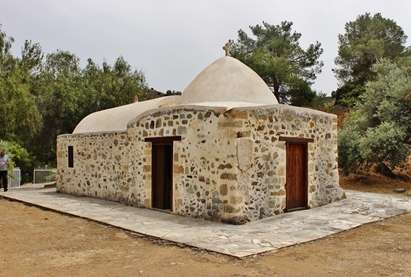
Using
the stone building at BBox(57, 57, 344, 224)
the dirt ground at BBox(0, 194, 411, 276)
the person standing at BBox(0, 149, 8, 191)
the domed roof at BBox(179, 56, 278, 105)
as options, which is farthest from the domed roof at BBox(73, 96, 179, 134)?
the dirt ground at BBox(0, 194, 411, 276)

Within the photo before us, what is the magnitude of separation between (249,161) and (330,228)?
2165mm

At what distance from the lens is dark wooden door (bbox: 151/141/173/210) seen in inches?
Answer: 429

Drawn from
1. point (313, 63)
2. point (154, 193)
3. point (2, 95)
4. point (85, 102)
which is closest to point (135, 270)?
point (154, 193)

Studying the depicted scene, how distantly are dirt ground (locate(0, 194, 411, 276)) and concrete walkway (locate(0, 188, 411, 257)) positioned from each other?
0.27 meters

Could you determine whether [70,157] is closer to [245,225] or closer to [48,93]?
[245,225]

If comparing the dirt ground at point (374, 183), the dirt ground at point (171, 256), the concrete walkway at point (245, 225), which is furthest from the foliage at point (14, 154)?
the dirt ground at point (374, 183)

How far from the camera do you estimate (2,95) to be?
20312 millimetres

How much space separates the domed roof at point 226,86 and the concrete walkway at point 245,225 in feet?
10.3

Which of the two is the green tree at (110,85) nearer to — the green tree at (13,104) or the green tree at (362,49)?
the green tree at (13,104)

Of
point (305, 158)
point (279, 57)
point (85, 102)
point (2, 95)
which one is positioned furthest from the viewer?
point (279, 57)

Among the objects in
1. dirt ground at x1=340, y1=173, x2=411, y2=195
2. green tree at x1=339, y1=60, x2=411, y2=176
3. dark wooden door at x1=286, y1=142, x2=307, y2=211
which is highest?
green tree at x1=339, y1=60, x2=411, y2=176

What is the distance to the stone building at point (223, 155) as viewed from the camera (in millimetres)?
9227

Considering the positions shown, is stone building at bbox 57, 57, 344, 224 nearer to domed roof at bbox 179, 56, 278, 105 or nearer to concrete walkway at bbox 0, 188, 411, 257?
domed roof at bbox 179, 56, 278, 105

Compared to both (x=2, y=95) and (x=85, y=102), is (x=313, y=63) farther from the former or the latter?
(x=2, y=95)
